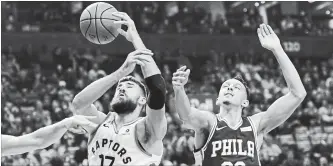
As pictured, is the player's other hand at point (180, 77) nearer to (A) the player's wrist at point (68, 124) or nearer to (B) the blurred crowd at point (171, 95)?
(A) the player's wrist at point (68, 124)

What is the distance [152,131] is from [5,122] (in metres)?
9.67

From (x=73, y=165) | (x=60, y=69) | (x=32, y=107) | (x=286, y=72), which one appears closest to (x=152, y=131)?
(x=286, y=72)

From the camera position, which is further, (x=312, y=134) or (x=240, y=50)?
(x=240, y=50)

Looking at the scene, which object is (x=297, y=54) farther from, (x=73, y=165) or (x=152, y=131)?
(x=152, y=131)

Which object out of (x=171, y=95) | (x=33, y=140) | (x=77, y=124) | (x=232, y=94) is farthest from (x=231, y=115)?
(x=171, y=95)

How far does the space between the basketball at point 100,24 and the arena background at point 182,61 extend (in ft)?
21.5

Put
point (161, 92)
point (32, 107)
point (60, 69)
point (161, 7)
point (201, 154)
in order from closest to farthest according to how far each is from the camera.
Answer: point (161, 92), point (201, 154), point (32, 107), point (60, 69), point (161, 7)

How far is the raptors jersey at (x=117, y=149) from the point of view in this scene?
5527mm

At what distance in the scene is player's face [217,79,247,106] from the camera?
6711 mm

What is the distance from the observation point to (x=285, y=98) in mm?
6754

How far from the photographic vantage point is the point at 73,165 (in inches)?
504

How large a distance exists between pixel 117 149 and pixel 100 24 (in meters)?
1.53

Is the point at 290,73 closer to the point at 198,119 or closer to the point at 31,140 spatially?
the point at 198,119

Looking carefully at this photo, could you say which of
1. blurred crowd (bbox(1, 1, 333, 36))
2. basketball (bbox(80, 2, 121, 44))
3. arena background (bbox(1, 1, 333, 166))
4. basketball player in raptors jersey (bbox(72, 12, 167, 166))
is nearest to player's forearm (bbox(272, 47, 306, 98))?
basketball player in raptors jersey (bbox(72, 12, 167, 166))
